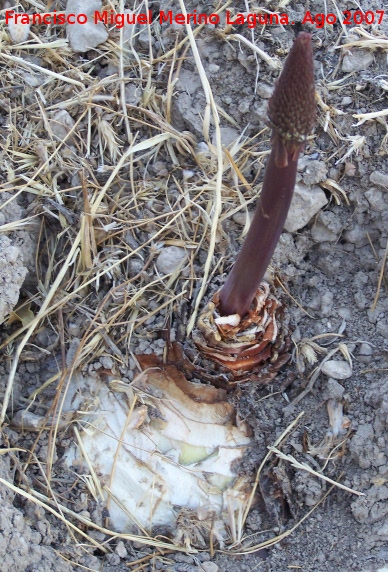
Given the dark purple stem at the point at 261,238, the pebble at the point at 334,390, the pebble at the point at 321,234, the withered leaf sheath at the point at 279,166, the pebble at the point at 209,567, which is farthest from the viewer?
the pebble at the point at 321,234

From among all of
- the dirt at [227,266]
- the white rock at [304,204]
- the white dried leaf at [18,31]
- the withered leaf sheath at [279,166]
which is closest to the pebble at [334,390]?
the dirt at [227,266]

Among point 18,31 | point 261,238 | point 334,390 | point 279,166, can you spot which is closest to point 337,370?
point 334,390

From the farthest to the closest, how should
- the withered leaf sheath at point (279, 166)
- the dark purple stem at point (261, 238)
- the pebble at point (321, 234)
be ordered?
the pebble at point (321, 234)
the dark purple stem at point (261, 238)
the withered leaf sheath at point (279, 166)

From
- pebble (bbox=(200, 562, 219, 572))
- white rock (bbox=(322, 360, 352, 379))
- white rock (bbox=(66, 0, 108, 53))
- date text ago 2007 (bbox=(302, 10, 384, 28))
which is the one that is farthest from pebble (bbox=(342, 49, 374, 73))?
pebble (bbox=(200, 562, 219, 572))

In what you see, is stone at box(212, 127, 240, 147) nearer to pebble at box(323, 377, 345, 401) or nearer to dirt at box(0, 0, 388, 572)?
dirt at box(0, 0, 388, 572)

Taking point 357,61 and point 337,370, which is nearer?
point 337,370

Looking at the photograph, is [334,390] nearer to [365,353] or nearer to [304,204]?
[365,353]

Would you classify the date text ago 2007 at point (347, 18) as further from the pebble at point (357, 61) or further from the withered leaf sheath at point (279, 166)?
the withered leaf sheath at point (279, 166)
